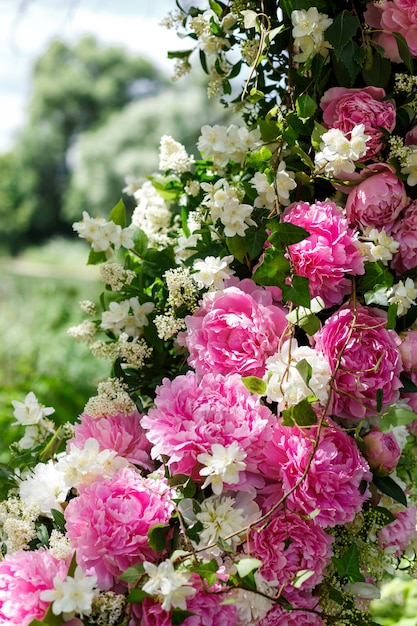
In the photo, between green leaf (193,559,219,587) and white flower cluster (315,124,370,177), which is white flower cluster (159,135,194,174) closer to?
white flower cluster (315,124,370,177)

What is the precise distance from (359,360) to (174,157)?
53cm

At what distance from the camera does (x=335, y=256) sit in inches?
39.3

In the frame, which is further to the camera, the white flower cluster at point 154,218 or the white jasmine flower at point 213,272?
the white flower cluster at point 154,218

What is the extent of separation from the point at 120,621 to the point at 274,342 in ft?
1.39

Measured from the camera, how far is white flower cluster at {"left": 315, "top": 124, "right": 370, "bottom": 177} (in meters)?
0.98

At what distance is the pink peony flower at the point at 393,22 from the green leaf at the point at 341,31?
52 millimetres

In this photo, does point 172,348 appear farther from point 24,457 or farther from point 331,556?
point 331,556

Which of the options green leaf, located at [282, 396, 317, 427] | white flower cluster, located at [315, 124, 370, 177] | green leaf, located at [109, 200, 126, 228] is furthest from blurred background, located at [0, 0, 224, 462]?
green leaf, located at [282, 396, 317, 427]

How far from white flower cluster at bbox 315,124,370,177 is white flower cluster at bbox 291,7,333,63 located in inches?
5.7

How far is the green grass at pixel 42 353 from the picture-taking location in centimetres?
364

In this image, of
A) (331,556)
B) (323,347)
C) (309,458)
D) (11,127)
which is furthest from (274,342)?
(11,127)

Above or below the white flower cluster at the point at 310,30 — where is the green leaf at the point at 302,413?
below

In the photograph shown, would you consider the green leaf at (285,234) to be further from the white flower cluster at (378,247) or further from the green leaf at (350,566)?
the green leaf at (350,566)

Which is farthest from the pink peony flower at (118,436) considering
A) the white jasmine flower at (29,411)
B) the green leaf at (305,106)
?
the green leaf at (305,106)
